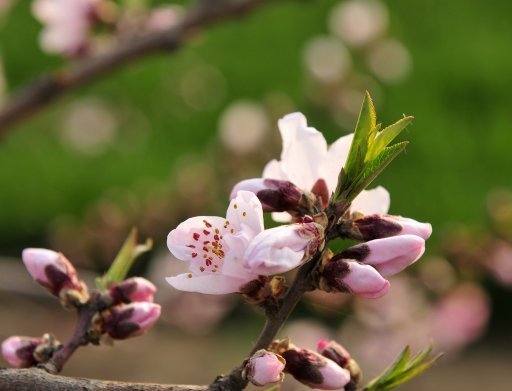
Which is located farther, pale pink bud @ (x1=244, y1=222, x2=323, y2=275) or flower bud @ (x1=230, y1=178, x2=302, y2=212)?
flower bud @ (x1=230, y1=178, x2=302, y2=212)

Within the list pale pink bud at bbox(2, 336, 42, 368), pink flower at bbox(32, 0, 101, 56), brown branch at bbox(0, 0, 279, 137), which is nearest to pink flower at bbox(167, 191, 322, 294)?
pale pink bud at bbox(2, 336, 42, 368)

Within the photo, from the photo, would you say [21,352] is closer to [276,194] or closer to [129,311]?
[129,311]

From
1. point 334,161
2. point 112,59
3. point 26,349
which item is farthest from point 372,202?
point 112,59

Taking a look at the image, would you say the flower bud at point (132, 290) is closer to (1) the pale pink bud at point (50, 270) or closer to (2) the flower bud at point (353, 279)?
(1) the pale pink bud at point (50, 270)

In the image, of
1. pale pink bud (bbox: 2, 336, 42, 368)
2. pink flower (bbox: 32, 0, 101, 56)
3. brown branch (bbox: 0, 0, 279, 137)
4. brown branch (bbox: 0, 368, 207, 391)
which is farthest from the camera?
pink flower (bbox: 32, 0, 101, 56)

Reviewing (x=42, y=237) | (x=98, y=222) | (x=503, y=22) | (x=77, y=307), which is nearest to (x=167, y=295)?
(x=98, y=222)

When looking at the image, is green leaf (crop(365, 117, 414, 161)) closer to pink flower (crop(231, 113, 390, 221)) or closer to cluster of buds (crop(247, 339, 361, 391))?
pink flower (crop(231, 113, 390, 221))
